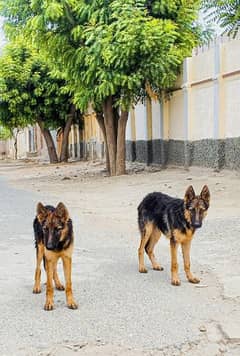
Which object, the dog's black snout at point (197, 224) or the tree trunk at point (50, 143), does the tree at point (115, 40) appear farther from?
the tree trunk at point (50, 143)

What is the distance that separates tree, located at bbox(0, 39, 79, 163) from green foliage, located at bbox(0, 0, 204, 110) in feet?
32.4

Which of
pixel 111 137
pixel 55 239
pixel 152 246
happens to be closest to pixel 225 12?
pixel 152 246

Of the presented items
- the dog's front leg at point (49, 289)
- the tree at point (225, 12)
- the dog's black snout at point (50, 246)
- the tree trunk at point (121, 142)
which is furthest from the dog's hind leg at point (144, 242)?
the tree trunk at point (121, 142)

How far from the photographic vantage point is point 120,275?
6.23 metres

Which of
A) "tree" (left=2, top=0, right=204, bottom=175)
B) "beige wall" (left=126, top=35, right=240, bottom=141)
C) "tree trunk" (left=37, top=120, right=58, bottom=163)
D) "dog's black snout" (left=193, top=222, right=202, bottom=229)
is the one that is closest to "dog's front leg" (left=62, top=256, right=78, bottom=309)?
"dog's black snout" (left=193, top=222, right=202, bottom=229)

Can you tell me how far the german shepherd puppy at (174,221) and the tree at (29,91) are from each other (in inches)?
866

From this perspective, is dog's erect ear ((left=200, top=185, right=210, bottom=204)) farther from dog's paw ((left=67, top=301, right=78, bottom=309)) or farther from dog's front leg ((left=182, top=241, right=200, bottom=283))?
dog's paw ((left=67, top=301, right=78, bottom=309))

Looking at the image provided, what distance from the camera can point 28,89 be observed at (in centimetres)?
2922

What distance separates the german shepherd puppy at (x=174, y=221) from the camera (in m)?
5.52

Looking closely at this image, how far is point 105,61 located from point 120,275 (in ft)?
34.9

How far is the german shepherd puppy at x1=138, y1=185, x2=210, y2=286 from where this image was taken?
18.1ft

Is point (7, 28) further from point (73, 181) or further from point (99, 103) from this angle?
point (73, 181)

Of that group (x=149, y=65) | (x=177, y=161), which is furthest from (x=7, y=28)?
(x=177, y=161)

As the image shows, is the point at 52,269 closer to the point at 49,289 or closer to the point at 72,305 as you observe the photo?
the point at 49,289
